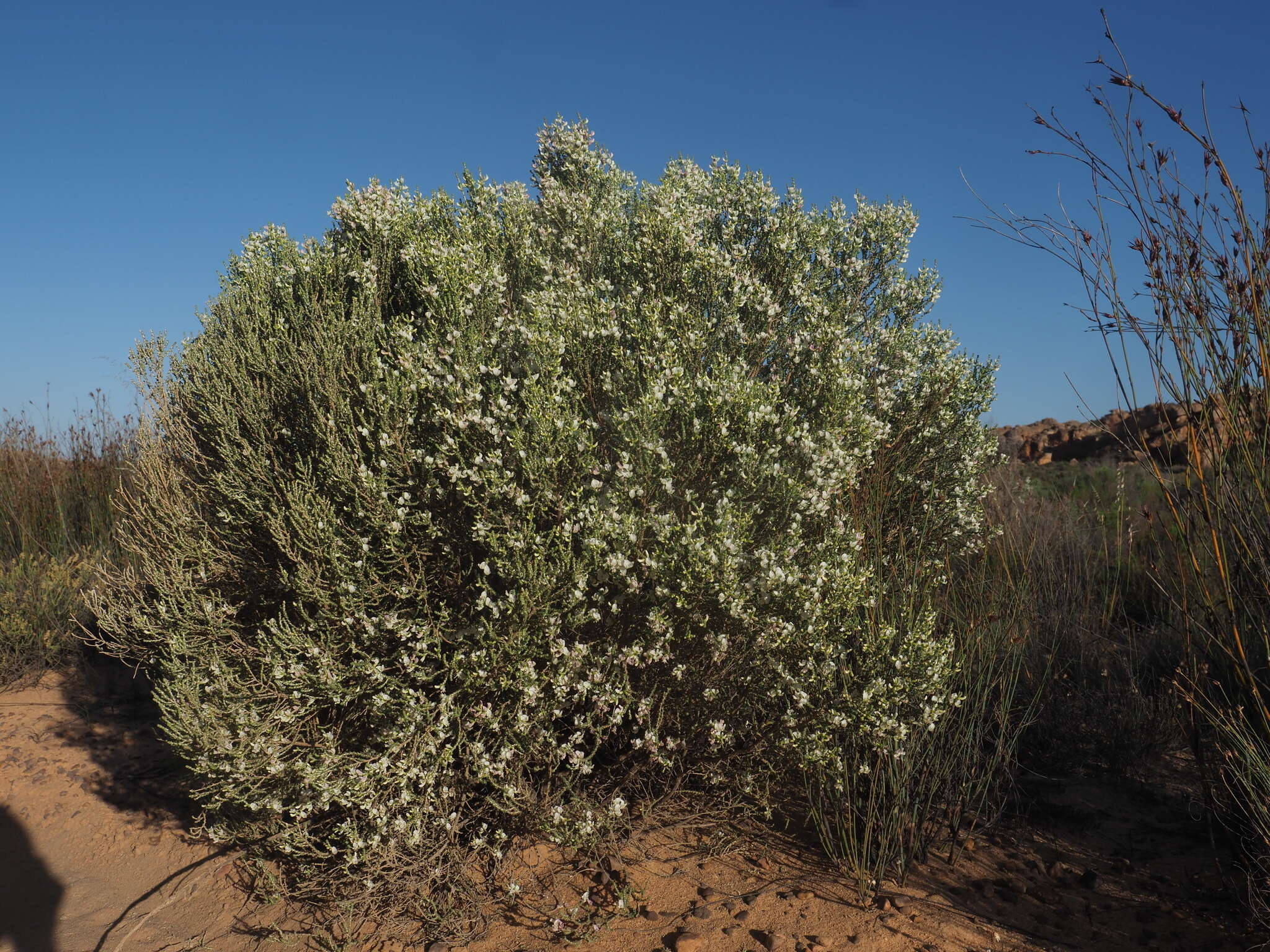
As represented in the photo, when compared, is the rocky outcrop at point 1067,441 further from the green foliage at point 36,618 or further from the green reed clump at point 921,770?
the green foliage at point 36,618

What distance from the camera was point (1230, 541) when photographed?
394 cm

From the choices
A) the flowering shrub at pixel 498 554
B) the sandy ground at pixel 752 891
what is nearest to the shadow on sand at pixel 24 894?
the sandy ground at pixel 752 891

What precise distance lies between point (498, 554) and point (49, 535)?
905cm

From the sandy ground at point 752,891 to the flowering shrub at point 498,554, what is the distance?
40 cm

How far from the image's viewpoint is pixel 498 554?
12.7ft

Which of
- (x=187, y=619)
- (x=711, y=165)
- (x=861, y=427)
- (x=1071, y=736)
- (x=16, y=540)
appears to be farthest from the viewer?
(x=16, y=540)

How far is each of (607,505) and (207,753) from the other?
2.34 metres

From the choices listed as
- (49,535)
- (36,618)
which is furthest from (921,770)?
(49,535)

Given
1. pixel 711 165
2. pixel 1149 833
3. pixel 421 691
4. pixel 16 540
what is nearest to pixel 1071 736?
pixel 1149 833

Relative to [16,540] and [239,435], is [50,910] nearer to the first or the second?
[239,435]

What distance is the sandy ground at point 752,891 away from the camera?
371 cm

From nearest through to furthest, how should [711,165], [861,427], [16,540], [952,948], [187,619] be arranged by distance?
[952,948] < [187,619] < [861,427] < [711,165] < [16,540]

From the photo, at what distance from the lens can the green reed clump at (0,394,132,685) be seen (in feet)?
24.5

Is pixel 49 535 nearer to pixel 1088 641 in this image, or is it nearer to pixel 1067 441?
pixel 1088 641
